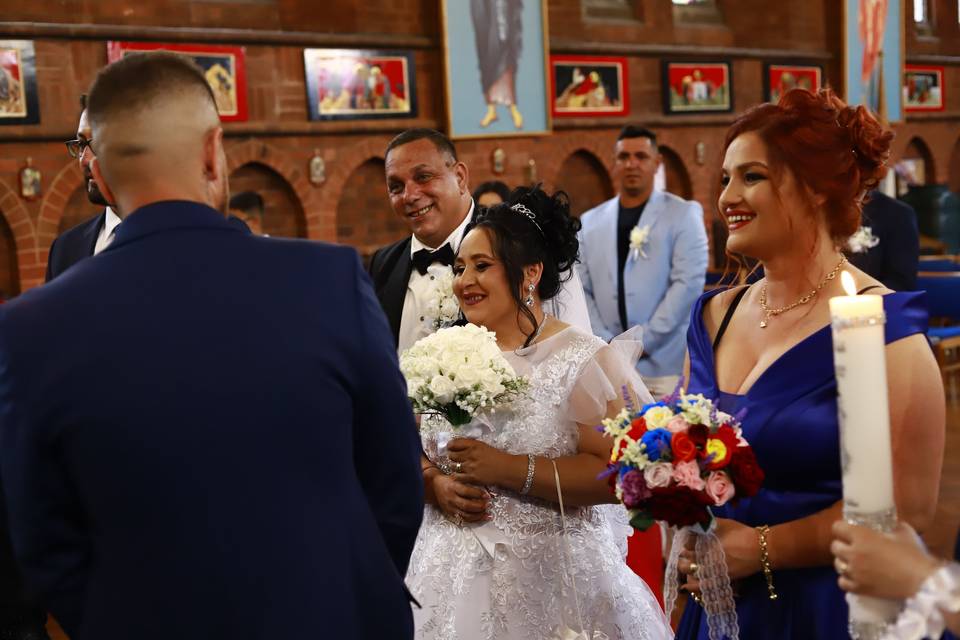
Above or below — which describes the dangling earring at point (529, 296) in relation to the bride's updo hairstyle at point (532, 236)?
below

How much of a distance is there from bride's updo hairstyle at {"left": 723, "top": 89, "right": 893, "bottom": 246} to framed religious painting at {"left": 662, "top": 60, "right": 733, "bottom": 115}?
12.3 meters

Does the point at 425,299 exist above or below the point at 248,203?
Result: below

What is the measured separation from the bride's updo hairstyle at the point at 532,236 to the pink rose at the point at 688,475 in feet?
4.11

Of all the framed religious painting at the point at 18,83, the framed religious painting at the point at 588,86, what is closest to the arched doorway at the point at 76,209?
the framed religious painting at the point at 18,83

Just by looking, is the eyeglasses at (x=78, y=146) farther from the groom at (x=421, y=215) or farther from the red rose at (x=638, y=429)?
the red rose at (x=638, y=429)

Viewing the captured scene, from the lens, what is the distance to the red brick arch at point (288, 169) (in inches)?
408

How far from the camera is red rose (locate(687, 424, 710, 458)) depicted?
203 centimetres

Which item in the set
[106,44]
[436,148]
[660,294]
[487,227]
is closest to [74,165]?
[106,44]

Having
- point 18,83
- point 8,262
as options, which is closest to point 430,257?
point 18,83

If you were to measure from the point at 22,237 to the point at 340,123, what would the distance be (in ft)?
11.0

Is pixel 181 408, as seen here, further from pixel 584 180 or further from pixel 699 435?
pixel 584 180

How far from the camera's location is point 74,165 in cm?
937

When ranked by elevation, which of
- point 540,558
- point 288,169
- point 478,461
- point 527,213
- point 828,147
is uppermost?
point 288,169

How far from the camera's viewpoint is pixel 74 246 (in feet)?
12.8
